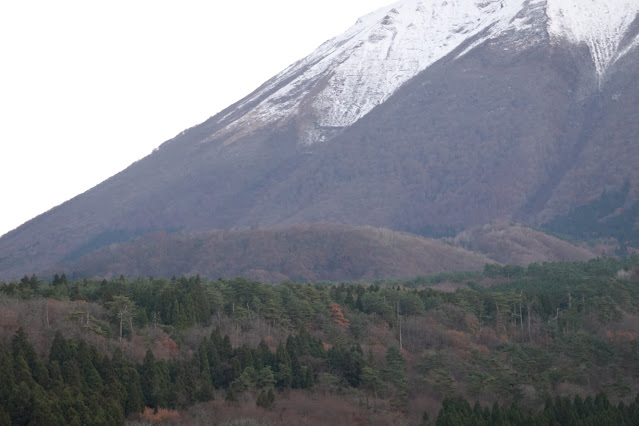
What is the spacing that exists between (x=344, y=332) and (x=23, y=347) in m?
35.3

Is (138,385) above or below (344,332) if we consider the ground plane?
above

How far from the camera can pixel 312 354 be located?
252ft

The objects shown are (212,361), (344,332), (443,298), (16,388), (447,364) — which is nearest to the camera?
(16,388)

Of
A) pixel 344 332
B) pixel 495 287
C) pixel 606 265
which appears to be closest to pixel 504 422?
pixel 344 332

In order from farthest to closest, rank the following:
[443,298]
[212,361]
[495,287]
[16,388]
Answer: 1. [495,287]
2. [443,298]
3. [212,361]
4. [16,388]

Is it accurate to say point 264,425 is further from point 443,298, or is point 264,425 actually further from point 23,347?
point 443,298

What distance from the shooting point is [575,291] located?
102312mm

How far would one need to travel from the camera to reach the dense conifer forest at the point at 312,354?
61.2 metres

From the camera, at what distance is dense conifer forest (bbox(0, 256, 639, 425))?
201 ft

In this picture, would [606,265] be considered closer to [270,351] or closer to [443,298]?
[443,298]

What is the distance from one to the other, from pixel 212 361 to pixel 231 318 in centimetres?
1404

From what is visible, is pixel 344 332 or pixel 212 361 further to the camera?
pixel 344 332

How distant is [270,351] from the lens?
74.8 m

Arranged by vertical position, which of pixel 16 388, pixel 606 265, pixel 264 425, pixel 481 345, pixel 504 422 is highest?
pixel 16 388
